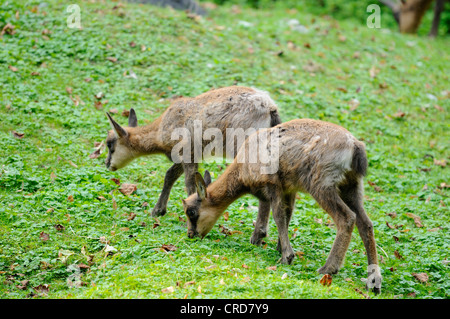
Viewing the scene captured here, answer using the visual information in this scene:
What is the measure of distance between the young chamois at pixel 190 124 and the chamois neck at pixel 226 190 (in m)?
0.65

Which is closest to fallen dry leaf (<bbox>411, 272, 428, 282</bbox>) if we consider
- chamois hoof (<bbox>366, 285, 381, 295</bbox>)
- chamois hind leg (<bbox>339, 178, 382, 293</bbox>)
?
chamois hind leg (<bbox>339, 178, 382, 293</bbox>)

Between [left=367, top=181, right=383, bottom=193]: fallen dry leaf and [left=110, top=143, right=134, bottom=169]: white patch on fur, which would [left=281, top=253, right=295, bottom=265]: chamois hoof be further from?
[left=367, top=181, right=383, bottom=193]: fallen dry leaf

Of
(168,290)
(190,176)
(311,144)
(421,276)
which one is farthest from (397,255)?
(168,290)

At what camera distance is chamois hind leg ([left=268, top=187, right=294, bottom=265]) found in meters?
6.49

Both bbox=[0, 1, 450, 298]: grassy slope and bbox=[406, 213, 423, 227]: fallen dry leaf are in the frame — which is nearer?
bbox=[0, 1, 450, 298]: grassy slope

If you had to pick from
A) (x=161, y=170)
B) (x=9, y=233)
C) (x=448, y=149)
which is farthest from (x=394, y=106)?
(x=9, y=233)

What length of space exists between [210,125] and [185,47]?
5.80 meters

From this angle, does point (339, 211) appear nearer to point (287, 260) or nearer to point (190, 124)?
point (287, 260)

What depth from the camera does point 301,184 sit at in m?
6.36

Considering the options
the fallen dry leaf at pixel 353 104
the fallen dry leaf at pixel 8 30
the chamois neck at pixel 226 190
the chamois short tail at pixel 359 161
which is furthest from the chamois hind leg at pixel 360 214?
the fallen dry leaf at pixel 8 30

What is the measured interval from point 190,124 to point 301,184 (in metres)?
2.35

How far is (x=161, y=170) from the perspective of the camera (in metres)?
9.25
